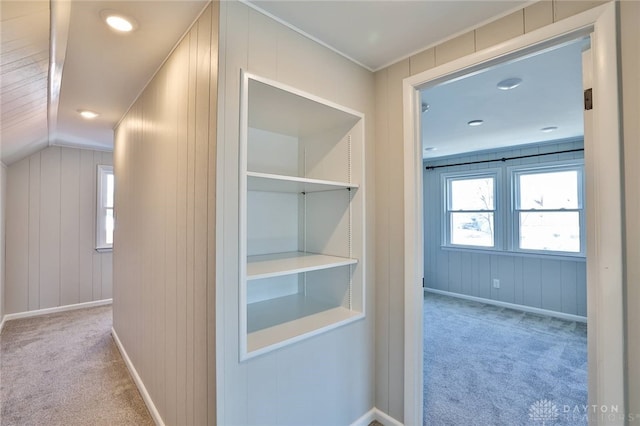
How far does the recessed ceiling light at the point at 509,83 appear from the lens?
7.29ft

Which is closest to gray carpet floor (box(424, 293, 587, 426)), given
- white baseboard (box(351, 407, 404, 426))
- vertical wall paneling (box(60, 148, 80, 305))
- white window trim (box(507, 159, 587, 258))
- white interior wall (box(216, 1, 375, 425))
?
white baseboard (box(351, 407, 404, 426))

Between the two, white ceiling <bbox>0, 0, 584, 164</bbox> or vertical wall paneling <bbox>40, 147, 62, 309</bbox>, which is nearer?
white ceiling <bbox>0, 0, 584, 164</bbox>

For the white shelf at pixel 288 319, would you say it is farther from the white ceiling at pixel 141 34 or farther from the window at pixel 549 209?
the window at pixel 549 209

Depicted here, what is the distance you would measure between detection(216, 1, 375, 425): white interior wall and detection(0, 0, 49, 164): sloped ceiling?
32.4 inches

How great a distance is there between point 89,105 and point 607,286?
364 centimetres

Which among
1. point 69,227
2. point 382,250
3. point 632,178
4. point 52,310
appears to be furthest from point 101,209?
point 632,178

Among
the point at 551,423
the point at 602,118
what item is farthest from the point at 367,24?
the point at 551,423

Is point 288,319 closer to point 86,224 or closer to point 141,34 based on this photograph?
point 141,34

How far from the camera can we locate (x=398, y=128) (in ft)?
6.19

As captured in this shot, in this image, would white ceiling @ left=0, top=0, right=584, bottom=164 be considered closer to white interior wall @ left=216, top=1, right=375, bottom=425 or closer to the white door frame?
white interior wall @ left=216, top=1, right=375, bottom=425

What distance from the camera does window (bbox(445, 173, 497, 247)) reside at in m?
4.77

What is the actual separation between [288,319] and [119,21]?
70.6 inches

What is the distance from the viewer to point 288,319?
5.78 ft

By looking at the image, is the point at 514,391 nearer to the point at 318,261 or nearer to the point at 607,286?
the point at 607,286
